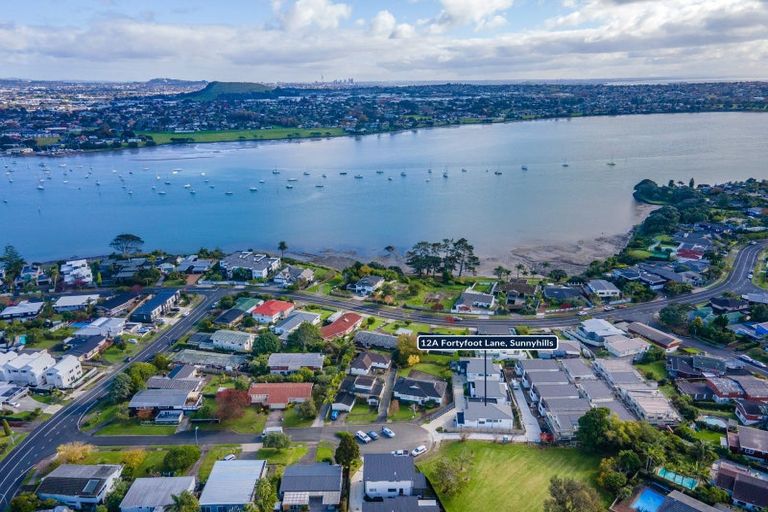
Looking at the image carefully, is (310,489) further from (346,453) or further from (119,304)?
(119,304)

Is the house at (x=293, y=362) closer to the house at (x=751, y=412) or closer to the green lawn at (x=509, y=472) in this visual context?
the green lawn at (x=509, y=472)

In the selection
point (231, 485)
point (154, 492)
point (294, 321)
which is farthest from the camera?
point (294, 321)

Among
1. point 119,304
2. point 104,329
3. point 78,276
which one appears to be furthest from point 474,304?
point 78,276

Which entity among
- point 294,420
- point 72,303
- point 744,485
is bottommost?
point 294,420

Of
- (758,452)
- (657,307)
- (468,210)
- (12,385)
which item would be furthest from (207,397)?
(468,210)

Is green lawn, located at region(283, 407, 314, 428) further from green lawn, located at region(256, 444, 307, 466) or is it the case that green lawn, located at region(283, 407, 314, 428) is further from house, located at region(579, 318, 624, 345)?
house, located at region(579, 318, 624, 345)

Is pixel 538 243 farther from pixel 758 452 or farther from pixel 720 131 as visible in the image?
pixel 720 131

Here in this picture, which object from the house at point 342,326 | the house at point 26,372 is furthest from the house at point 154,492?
→ the house at point 342,326
